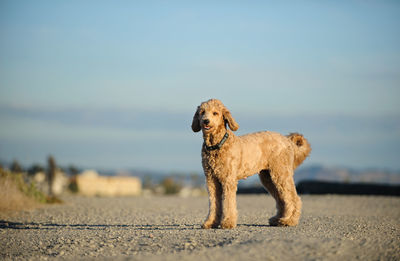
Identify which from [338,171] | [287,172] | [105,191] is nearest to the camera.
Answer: [287,172]

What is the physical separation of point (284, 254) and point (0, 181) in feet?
37.5

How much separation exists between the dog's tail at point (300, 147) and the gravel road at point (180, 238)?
4.64ft

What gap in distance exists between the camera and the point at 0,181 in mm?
15688

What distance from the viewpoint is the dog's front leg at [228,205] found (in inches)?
375

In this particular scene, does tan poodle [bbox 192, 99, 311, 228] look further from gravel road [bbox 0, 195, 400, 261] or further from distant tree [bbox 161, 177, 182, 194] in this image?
distant tree [bbox 161, 177, 182, 194]

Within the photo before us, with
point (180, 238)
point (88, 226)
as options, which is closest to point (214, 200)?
point (180, 238)

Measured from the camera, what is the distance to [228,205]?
955 cm

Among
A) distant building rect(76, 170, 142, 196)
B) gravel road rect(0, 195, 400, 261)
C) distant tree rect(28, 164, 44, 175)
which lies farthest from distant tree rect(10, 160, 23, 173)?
gravel road rect(0, 195, 400, 261)

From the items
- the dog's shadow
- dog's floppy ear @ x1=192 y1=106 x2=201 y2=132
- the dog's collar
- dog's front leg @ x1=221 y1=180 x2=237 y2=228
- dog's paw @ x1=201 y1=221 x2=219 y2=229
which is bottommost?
the dog's shadow

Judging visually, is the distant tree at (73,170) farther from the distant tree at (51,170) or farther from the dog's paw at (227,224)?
the dog's paw at (227,224)

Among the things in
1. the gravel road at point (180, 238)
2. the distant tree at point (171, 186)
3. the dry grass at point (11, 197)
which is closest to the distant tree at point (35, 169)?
the distant tree at point (171, 186)

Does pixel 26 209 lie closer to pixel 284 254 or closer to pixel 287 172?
pixel 287 172

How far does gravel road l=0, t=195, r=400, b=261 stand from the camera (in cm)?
716

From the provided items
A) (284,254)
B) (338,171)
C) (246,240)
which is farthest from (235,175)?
(338,171)
